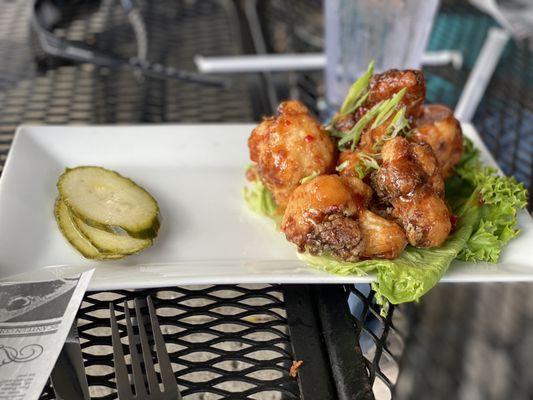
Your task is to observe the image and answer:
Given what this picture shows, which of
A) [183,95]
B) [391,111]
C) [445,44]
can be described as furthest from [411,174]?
[445,44]

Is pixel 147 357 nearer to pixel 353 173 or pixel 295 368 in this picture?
pixel 295 368

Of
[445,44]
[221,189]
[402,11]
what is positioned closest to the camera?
[221,189]

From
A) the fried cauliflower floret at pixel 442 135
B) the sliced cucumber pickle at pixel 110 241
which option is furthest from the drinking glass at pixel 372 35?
the sliced cucumber pickle at pixel 110 241

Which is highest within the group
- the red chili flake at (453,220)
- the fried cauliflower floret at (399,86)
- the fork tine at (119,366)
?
the fried cauliflower floret at (399,86)

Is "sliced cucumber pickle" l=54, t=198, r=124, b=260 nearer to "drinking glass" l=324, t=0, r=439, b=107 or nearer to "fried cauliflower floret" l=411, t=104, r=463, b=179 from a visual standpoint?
"fried cauliflower floret" l=411, t=104, r=463, b=179

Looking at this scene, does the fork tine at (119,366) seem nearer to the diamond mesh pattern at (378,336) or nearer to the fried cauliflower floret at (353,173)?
the diamond mesh pattern at (378,336)

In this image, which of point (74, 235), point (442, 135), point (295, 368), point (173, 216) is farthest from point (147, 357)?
point (442, 135)

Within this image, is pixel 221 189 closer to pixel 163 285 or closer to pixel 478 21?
pixel 163 285

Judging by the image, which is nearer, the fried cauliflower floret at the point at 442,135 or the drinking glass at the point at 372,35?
the fried cauliflower floret at the point at 442,135
